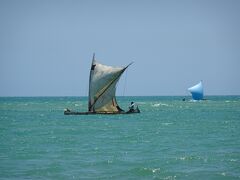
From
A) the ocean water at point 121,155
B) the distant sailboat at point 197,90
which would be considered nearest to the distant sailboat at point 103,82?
the ocean water at point 121,155

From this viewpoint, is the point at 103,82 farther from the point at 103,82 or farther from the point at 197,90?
the point at 197,90

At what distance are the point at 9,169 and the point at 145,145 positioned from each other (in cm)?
1133

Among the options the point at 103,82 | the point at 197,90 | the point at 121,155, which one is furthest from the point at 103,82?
the point at 197,90

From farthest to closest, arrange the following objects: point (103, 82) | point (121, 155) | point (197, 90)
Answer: point (197, 90) < point (103, 82) < point (121, 155)

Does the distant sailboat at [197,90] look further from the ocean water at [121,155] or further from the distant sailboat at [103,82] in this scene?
the ocean water at [121,155]

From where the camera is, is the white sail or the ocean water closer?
the ocean water

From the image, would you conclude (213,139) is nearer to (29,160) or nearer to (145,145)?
(145,145)

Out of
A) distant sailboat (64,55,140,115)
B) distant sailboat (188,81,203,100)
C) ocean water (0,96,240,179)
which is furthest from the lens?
Result: distant sailboat (188,81,203,100)

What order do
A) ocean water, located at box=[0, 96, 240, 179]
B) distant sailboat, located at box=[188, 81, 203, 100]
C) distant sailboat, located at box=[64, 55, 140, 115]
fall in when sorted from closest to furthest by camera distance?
ocean water, located at box=[0, 96, 240, 179]
distant sailboat, located at box=[64, 55, 140, 115]
distant sailboat, located at box=[188, 81, 203, 100]

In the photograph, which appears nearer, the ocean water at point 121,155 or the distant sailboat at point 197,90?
the ocean water at point 121,155

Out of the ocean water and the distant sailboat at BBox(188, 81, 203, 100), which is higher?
the distant sailboat at BBox(188, 81, 203, 100)

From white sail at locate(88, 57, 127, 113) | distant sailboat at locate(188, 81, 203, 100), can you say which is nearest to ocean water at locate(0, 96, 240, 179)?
white sail at locate(88, 57, 127, 113)

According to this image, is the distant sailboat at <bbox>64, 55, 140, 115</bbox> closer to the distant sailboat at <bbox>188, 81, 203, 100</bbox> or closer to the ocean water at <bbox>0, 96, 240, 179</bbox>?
the ocean water at <bbox>0, 96, 240, 179</bbox>

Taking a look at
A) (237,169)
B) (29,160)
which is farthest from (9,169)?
(237,169)
